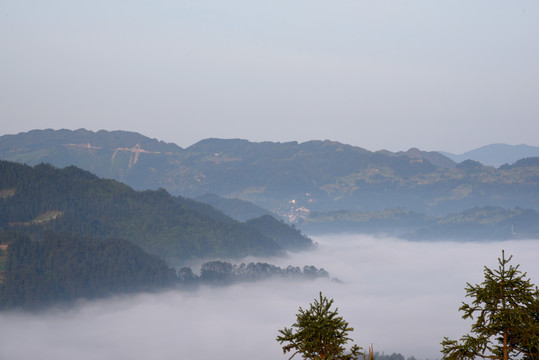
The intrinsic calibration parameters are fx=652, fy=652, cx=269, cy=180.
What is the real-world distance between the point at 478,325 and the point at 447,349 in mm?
2534

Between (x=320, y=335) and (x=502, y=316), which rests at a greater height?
(x=502, y=316)

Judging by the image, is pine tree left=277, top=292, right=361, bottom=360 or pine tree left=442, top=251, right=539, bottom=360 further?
pine tree left=277, top=292, right=361, bottom=360

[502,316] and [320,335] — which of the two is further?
[320,335]

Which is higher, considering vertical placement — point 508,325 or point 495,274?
point 495,274

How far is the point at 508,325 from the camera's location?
4056 centimetres

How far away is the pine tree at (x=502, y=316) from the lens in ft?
132

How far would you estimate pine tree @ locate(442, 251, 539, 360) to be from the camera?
132 ft

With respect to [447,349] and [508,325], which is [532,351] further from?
[447,349]

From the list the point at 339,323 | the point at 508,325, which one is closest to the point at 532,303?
the point at 508,325

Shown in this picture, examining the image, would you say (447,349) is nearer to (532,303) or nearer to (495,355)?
(495,355)

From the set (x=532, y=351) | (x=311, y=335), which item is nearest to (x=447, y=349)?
(x=532, y=351)

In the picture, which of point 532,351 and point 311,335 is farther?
point 311,335

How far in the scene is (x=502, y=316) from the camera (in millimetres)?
40438

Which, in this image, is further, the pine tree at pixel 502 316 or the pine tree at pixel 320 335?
the pine tree at pixel 320 335
